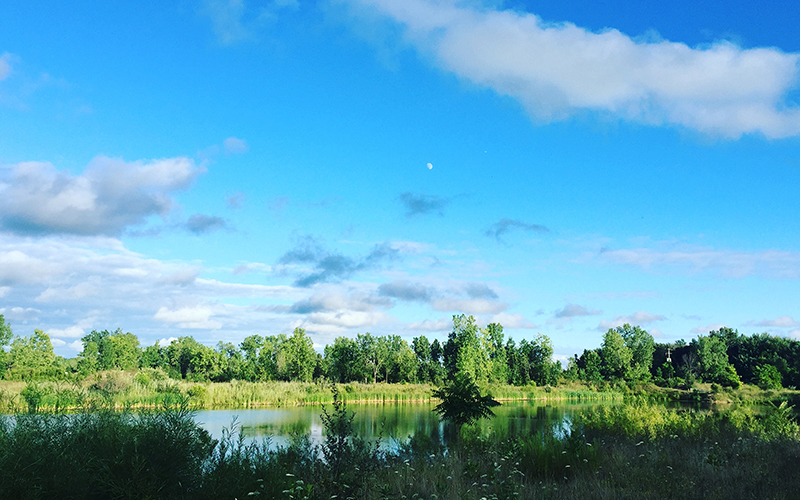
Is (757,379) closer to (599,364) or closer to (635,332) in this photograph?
(599,364)

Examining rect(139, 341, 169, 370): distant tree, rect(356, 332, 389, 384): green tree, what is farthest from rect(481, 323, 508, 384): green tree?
rect(139, 341, 169, 370): distant tree

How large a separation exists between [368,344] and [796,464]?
6451 centimetres

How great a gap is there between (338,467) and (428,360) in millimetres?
77955

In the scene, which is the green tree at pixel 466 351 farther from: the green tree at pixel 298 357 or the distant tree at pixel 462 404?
the distant tree at pixel 462 404

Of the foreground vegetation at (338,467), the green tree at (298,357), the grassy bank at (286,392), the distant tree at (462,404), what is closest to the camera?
the foreground vegetation at (338,467)

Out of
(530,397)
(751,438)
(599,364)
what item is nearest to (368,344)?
(530,397)

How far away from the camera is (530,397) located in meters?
67.8

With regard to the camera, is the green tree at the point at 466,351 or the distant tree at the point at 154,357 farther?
the distant tree at the point at 154,357

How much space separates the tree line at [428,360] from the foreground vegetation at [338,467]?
168ft

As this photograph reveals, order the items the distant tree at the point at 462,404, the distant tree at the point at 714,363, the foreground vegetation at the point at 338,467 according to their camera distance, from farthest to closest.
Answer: the distant tree at the point at 714,363
the distant tree at the point at 462,404
the foreground vegetation at the point at 338,467

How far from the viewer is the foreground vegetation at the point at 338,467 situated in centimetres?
698

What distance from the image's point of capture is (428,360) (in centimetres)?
8512

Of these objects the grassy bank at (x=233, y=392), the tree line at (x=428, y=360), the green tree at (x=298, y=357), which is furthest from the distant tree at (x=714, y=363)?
the green tree at (x=298, y=357)

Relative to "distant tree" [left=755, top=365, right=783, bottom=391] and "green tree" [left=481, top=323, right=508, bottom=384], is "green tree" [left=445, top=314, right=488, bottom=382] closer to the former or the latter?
"green tree" [left=481, top=323, right=508, bottom=384]
